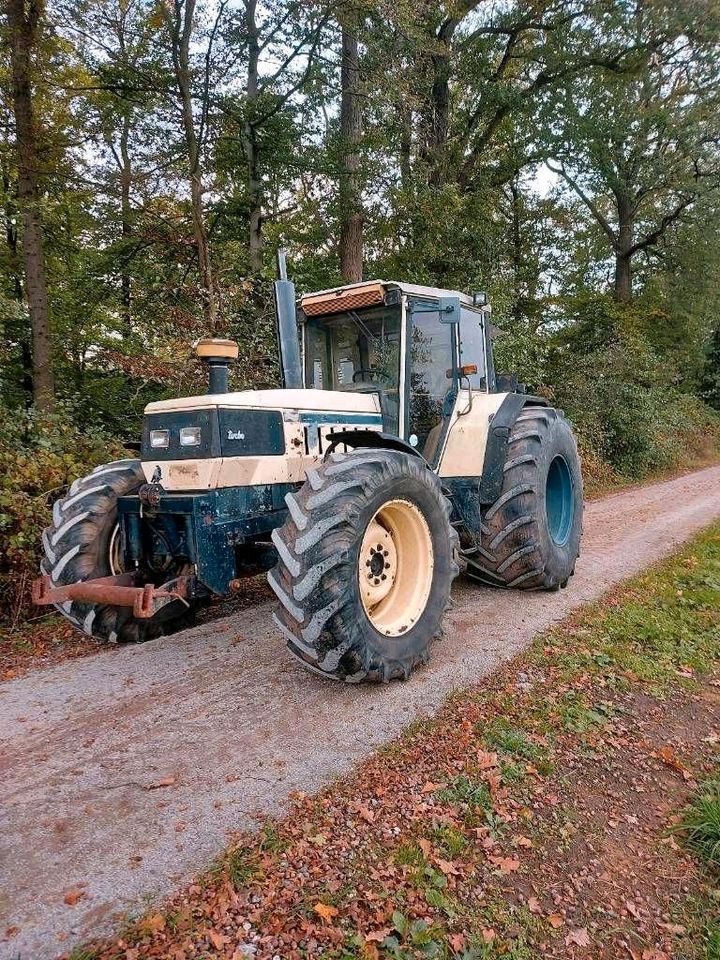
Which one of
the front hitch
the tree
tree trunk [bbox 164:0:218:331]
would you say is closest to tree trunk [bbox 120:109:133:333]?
tree trunk [bbox 164:0:218:331]

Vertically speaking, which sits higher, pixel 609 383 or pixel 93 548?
pixel 609 383

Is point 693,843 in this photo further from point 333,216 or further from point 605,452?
point 605,452

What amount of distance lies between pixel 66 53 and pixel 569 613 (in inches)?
364

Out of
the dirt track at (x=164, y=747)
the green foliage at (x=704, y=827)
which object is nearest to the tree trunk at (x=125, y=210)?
the dirt track at (x=164, y=747)

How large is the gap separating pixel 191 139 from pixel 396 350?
596cm

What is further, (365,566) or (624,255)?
(624,255)

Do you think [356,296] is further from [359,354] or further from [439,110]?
[439,110]

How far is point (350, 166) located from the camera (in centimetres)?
1019

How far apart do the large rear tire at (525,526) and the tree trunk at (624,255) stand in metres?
17.7

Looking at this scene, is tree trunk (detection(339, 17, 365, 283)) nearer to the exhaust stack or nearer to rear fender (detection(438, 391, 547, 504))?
rear fender (detection(438, 391, 547, 504))

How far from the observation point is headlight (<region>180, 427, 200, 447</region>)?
3699mm

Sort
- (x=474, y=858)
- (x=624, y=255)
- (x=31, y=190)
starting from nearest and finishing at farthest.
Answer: (x=474, y=858)
(x=31, y=190)
(x=624, y=255)

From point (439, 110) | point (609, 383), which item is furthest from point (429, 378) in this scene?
point (609, 383)

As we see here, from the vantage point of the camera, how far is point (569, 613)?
480 centimetres
